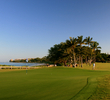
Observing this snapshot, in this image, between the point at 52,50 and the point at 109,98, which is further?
the point at 52,50

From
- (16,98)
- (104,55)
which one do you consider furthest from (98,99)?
(104,55)

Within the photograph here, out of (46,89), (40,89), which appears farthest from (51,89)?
(40,89)

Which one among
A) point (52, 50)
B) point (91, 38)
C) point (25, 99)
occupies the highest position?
point (91, 38)

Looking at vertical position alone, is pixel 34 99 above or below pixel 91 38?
below

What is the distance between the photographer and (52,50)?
64.1 m

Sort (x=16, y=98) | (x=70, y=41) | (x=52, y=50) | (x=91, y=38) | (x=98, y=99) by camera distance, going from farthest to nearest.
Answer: (x=52, y=50) → (x=91, y=38) → (x=70, y=41) → (x=16, y=98) → (x=98, y=99)

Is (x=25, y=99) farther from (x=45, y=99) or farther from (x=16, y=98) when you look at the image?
(x=45, y=99)

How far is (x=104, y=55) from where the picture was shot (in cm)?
10550

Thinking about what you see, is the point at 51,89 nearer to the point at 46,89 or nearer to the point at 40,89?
the point at 46,89

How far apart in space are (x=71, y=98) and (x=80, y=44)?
41.4 metres

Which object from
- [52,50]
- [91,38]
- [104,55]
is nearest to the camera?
[91,38]

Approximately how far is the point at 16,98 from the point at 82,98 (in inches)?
136

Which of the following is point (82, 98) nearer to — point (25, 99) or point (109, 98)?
point (109, 98)

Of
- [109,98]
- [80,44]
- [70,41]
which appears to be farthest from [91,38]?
[109,98]
